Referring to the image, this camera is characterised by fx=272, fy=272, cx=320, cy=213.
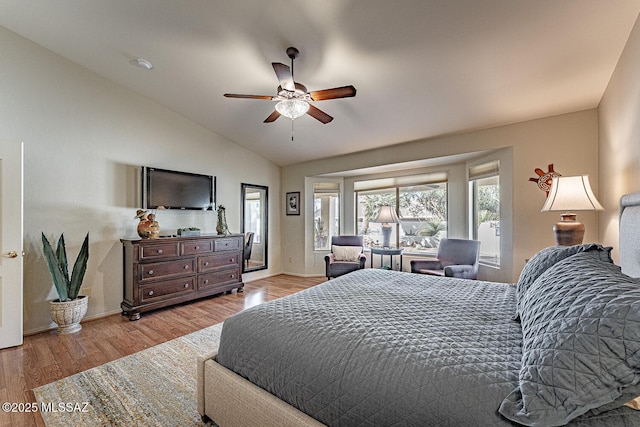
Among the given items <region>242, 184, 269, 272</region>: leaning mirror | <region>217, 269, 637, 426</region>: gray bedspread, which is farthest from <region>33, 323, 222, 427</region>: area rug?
<region>242, 184, 269, 272</region>: leaning mirror

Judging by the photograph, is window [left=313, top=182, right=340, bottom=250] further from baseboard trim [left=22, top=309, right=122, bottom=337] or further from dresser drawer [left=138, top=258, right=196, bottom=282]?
baseboard trim [left=22, top=309, right=122, bottom=337]

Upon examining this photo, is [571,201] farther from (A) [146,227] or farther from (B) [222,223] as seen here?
(A) [146,227]

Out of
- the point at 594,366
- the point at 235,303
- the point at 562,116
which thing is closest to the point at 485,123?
the point at 562,116

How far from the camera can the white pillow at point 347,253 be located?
4.98 m

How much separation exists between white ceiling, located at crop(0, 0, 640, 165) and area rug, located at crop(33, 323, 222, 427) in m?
3.01

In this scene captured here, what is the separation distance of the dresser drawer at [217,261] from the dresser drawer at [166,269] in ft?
0.41

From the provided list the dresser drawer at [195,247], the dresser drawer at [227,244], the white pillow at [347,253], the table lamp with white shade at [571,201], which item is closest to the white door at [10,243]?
the dresser drawer at [195,247]

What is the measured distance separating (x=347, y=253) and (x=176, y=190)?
3020 millimetres

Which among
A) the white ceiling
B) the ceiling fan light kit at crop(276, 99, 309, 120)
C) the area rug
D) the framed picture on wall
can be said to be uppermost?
the white ceiling

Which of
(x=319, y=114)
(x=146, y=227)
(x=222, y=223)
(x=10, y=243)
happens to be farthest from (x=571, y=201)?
(x=10, y=243)

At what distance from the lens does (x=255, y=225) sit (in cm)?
554

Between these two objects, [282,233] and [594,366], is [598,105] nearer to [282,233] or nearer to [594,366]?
[594,366]

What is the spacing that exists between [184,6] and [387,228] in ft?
13.6

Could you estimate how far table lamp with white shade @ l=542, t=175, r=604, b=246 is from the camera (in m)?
2.39
